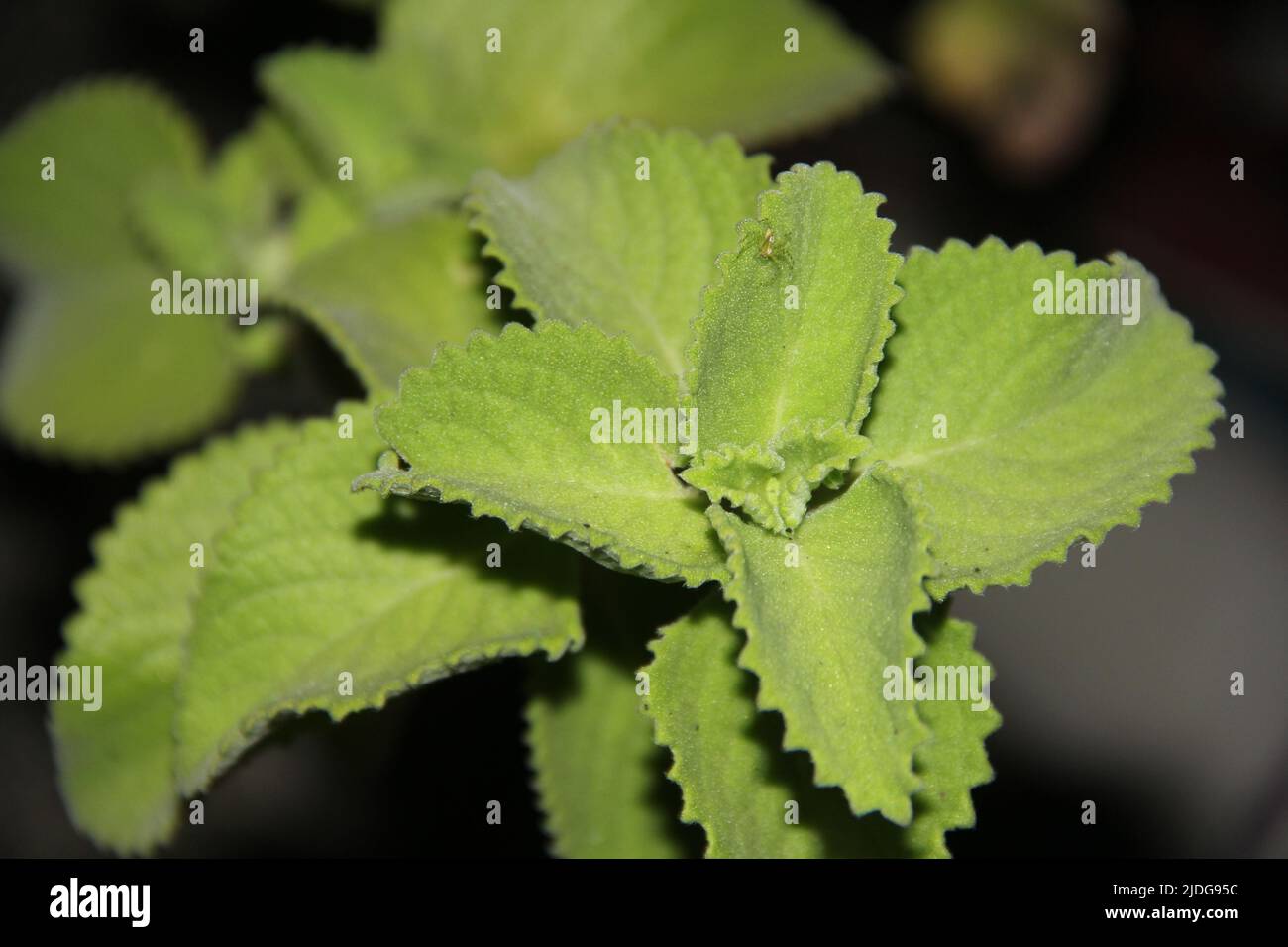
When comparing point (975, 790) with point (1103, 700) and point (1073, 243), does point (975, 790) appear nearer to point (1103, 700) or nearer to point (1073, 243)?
point (1103, 700)

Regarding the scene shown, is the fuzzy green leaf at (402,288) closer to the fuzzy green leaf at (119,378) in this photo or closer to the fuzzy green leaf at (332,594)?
the fuzzy green leaf at (332,594)

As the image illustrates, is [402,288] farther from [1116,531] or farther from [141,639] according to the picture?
[1116,531]

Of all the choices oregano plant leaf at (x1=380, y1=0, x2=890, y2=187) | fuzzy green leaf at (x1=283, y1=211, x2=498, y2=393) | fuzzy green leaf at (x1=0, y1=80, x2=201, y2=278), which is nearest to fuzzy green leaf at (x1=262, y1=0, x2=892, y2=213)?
oregano plant leaf at (x1=380, y1=0, x2=890, y2=187)

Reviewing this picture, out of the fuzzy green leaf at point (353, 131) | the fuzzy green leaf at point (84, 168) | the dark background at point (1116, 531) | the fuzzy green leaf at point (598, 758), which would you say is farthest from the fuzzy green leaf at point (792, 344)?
the dark background at point (1116, 531)

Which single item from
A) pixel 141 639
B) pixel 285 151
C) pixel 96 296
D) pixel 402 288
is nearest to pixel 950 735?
pixel 402 288

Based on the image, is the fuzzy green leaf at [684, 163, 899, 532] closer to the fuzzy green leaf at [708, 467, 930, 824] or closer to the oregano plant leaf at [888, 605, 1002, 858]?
the fuzzy green leaf at [708, 467, 930, 824]
